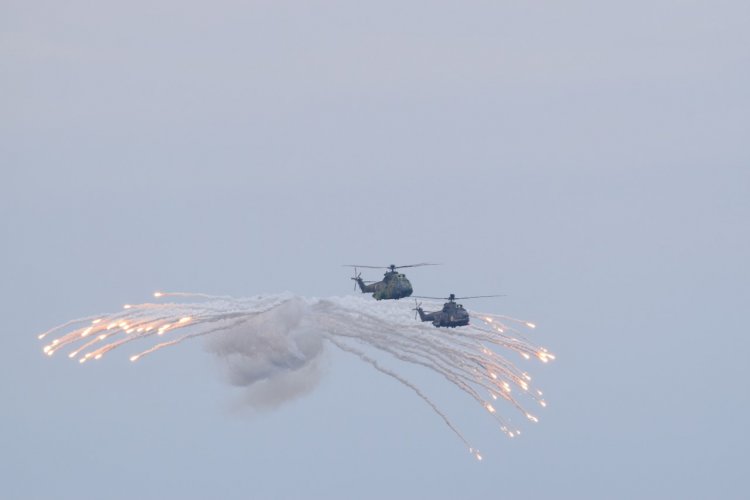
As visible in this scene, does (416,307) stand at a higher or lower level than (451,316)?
higher

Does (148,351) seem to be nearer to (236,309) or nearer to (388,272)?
(236,309)

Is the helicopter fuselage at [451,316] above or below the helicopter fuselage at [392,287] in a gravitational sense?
below

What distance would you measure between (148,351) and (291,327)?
9.98m

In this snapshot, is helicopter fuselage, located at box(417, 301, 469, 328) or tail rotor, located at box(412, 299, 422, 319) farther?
tail rotor, located at box(412, 299, 422, 319)

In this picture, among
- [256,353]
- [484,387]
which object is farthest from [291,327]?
[484,387]

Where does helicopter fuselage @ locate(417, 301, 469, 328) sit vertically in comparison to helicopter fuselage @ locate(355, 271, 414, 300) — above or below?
below

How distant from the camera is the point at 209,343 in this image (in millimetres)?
154875

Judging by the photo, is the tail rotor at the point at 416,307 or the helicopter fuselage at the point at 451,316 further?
the tail rotor at the point at 416,307

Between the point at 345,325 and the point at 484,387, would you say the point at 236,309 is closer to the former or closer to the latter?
the point at 345,325

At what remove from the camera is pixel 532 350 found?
153875 millimetres

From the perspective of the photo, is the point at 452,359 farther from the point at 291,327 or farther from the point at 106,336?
the point at 106,336

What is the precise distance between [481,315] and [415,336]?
592cm

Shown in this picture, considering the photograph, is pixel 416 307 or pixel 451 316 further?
pixel 416 307

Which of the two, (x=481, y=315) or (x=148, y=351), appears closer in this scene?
(x=148, y=351)
